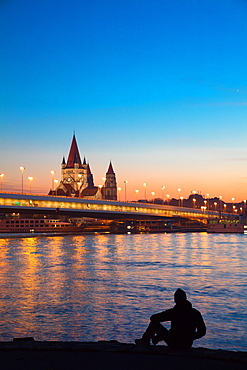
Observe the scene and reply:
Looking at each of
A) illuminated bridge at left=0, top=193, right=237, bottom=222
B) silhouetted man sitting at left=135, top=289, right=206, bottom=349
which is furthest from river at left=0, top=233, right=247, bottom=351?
illuminated bridge at left=0, top=193, right=237, bottom=222

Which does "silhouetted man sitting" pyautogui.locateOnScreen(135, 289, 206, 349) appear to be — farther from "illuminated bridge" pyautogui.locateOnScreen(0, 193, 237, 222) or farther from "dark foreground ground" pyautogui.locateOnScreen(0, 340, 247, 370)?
"illuminated bridge" pyautogui.locateOnScreen(0, 193, 237, 222)

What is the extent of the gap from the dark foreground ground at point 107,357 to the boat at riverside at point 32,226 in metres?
138

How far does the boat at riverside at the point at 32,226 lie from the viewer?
146m

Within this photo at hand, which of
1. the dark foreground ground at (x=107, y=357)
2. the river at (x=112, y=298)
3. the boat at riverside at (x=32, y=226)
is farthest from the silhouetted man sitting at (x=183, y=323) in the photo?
the boat at riverside at (x=32, y=226)

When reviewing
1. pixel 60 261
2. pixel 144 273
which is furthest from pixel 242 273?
pixel 60 261

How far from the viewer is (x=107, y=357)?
7492mm

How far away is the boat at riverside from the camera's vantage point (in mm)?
146000

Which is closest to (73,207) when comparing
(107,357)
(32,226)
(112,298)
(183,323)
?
(32,226)

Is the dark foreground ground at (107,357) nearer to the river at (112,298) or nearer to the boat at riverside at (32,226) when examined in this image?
the river at (112,298)

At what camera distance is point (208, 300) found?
67.4ft

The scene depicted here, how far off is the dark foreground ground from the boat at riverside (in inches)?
5428

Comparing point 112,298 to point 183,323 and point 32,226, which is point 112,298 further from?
point 32,226

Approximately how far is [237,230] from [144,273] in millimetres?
98042

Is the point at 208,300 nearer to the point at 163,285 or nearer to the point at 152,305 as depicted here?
the point at 152,305
